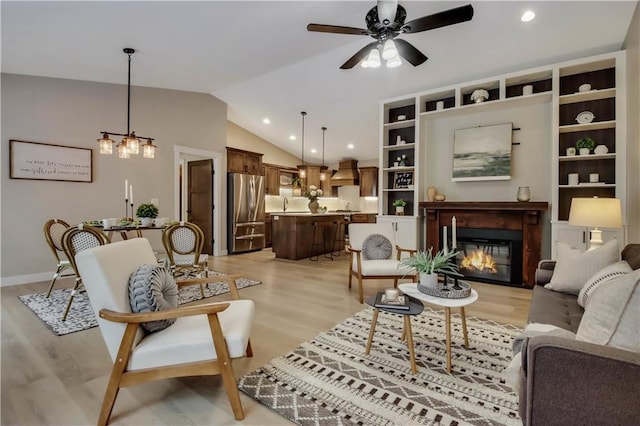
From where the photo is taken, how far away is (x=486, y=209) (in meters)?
4.47

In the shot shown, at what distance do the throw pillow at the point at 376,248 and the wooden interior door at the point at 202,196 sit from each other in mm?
3981

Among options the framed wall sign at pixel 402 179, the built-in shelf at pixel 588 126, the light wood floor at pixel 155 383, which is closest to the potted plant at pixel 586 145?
the built-in shelf at pixel 588 126

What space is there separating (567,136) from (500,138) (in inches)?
30.8

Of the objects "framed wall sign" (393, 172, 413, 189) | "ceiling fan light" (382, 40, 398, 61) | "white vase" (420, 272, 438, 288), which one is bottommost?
"white vase" (420, 272, 438, 288)

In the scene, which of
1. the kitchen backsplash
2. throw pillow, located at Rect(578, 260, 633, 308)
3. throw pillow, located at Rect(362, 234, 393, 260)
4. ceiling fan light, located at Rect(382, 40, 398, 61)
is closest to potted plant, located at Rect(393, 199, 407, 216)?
throw pillow, located at Rect(362, 234, 393, 260)

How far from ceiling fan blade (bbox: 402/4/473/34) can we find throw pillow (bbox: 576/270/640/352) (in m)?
2.12

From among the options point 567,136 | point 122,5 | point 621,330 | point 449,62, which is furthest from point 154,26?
point 567,136

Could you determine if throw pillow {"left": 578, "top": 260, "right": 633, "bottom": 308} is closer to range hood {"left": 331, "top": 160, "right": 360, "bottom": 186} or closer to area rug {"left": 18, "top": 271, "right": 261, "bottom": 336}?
area rug {"left": 18, "top": 271, "right": 261, "bottom": 336}

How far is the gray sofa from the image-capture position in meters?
1.02

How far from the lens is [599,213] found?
2920 mm

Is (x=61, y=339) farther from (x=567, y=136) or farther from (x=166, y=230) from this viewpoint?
(x=567, y=136)

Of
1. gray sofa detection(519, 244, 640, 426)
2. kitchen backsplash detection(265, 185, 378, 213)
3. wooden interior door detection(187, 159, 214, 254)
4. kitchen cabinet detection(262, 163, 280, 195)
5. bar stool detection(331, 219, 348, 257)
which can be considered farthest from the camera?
kitchen backsplash detection(265, 185, 378, 213)

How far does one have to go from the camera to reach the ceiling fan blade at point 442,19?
7.73ft

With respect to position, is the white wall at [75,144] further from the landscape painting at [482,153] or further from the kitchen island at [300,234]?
the landscape painting at [482,153]
